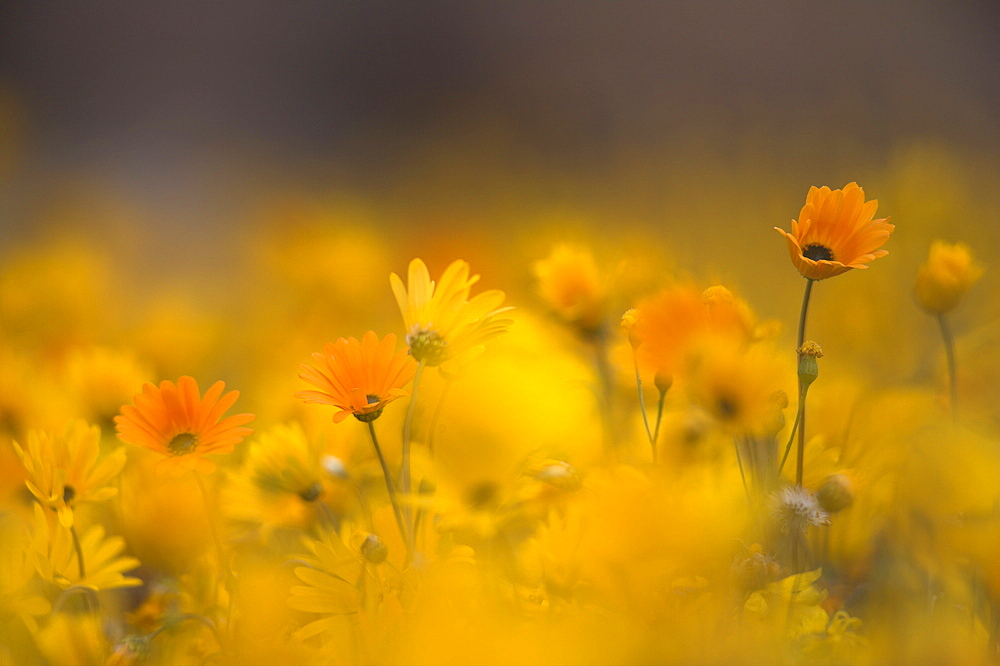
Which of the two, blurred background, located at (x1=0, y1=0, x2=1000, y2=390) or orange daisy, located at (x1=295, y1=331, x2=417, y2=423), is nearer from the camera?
orange daisy, located at (x1=295, y1=331, x2=417, y2=423)

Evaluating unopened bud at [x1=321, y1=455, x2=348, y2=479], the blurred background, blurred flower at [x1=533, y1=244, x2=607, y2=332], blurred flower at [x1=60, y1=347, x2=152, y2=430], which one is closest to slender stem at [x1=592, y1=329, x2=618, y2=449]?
blurred flower at [x1=533, y1=244, x2=607, y2=332]

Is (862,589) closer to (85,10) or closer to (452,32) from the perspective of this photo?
(452,32)

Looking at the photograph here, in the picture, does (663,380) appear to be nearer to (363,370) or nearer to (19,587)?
(363,370)

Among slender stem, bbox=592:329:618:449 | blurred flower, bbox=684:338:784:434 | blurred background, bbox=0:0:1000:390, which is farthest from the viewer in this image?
blurred background, bbox=0:0:1000:390

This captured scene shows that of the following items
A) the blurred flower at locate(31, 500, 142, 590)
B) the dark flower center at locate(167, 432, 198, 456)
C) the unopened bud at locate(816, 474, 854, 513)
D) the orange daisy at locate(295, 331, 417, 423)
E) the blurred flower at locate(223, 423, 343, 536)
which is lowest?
the blurred flower at locate(31, 500, 142, 590)

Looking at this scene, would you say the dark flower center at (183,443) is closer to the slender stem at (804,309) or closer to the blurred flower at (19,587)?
the blurred flower at (19,587)

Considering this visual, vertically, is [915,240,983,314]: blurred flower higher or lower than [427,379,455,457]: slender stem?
higher

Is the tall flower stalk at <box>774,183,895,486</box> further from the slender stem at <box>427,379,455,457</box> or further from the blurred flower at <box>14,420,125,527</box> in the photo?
the blurred flower at <box>14,420,125,527</box>

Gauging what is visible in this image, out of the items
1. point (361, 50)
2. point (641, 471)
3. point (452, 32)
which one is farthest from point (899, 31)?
point (641, 471)
